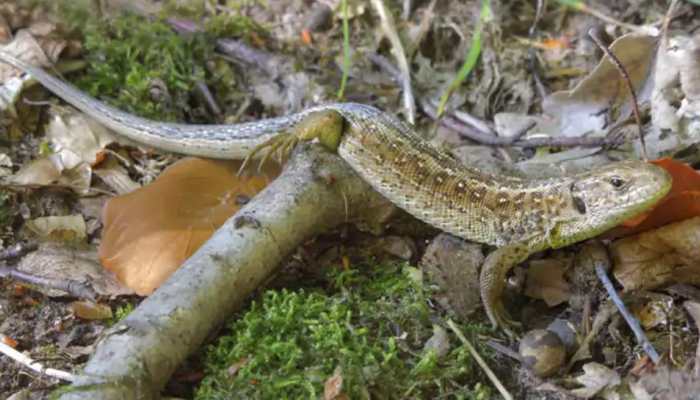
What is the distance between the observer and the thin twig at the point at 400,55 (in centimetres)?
488

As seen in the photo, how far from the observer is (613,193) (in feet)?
11.1

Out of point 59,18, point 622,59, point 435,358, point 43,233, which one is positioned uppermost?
point 622,59

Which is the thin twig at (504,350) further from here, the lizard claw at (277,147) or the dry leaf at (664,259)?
the lizard claw at (277,147)

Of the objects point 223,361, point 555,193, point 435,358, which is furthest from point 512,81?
point 223,361

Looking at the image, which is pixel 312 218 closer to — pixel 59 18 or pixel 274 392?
pixel 274 392

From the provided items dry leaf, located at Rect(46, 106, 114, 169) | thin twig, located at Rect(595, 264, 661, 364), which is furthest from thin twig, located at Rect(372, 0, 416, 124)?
dry leaf, located at Rect(46, 106, 114, 169)

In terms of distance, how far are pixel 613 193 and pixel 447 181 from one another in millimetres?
873

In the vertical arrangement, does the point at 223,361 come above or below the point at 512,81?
below

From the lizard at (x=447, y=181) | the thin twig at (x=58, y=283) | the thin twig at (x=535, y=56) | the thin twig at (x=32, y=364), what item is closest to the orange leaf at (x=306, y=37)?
the lizard at (x=447, y=181)

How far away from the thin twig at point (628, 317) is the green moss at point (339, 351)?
2.25 ft

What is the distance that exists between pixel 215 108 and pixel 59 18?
129 cm

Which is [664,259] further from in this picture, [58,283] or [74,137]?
[74,137]

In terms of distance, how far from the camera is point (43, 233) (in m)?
3.85

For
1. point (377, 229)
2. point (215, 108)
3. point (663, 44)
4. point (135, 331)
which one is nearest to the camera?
point (135, 331)
